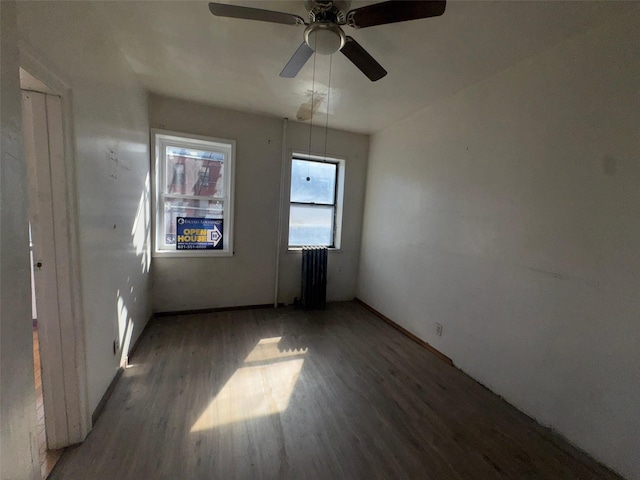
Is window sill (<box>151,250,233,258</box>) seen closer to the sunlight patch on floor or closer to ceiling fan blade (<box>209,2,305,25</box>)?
the sunlight patch on floor

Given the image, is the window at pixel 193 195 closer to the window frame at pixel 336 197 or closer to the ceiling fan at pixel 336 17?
the window frame at pixel 336 197

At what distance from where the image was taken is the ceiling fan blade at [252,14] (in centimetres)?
129

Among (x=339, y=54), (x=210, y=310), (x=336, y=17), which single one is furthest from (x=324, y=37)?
(x=210, y=310)

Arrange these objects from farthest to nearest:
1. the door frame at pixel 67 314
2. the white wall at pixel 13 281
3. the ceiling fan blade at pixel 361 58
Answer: the ceiling fan blade at pixel 361 58
the door frame at pixel 67 314
the white wall at pixel 13 281

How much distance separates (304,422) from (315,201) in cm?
286

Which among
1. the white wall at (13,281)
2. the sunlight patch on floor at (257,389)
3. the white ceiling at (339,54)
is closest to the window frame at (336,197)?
the white ceiling at (339,54)

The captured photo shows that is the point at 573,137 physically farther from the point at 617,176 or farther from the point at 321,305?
the point at 321,305

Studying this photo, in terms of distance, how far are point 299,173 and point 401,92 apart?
1.73 metres

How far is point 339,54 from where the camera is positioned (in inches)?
76.3

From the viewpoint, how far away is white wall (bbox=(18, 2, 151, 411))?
4.18 ft

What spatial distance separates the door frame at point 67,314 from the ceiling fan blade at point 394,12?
1.56 meters

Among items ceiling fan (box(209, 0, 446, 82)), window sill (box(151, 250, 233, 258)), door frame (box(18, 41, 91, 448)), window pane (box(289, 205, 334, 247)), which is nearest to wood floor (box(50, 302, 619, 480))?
door frame (box(18, 41, 91, 448))

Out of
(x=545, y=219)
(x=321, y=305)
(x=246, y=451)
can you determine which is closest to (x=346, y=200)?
(x=321, y=305)

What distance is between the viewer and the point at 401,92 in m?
2.50
